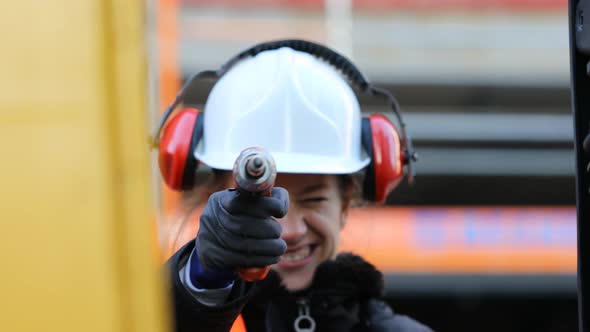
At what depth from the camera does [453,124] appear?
5.93 m

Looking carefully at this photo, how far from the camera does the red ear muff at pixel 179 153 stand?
1.81m

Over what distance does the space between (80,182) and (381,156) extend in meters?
1.09

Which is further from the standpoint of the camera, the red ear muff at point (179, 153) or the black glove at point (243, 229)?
the red ear muff at point (179, 153)

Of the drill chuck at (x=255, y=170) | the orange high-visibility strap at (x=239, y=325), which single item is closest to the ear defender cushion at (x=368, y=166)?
the orange high-visibility strap at (x=239, y=325)

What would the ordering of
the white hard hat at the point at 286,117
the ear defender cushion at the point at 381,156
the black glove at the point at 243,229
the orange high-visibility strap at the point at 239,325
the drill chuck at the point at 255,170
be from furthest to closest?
the ear defender cushion at the point at 381,156 < the white hard hat at the point at 286,117 < the orange high-visibility strap at the point at 239,325 < the black glove at the point at 243,229 < the drill chuck at the point at 255,170

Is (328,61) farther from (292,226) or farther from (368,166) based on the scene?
(292,226)

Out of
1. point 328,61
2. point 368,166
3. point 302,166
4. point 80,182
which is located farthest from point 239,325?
point 80,182

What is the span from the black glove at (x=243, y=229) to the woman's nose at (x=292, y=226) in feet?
1.72

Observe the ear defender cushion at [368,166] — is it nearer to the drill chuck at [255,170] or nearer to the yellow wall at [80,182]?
the drill chuck at [255,170]

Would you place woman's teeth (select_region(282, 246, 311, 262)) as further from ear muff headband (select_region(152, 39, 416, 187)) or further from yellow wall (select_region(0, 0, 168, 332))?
yellow wall (select_region(0, 0, 168, 332))

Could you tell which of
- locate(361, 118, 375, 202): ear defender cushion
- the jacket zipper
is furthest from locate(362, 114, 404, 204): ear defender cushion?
the jacket zipper

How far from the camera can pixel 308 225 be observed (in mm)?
1792

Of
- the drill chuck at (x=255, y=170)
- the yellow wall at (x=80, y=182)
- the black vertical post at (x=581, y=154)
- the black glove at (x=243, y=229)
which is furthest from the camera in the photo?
the black vertical post at (x=581, y=154)

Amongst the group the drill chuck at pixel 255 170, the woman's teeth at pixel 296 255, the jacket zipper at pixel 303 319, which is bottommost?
the jacket zipper at pixel 303 319
